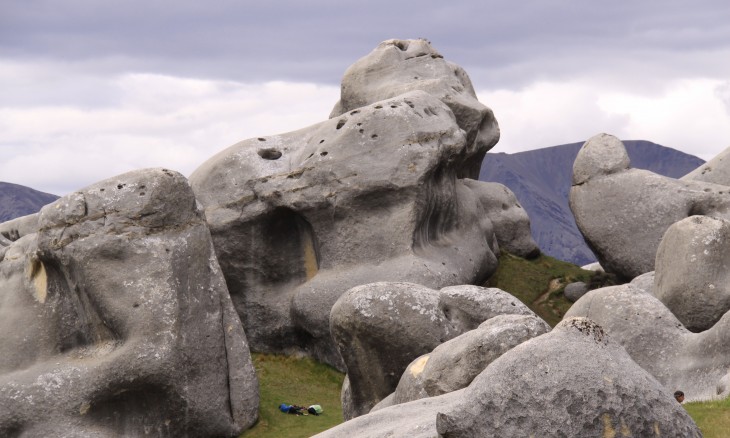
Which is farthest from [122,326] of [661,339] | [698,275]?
[698,275]

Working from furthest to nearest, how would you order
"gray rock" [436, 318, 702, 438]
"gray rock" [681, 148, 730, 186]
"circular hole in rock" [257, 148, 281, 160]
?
"gray rock" [681, 148, 730, 186]
"circular hole in rock" [257, 148, 281, 160]
"gray rock" [436, 318, 702, 438]

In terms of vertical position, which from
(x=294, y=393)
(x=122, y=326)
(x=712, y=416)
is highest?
(x=712, y=416)

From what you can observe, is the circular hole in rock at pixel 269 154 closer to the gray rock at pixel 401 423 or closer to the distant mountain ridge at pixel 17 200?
the gray rock at pixel 401 423

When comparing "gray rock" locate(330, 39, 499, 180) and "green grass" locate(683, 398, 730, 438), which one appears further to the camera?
"gray rock" locate(330, 39, 499, 180)

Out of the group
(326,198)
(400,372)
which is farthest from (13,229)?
(400,372)

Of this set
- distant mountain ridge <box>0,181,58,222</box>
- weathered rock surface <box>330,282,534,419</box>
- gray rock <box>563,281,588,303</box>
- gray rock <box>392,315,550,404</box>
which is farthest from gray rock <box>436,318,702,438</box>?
distant mountain ridge <box>0,181,58,222</box>

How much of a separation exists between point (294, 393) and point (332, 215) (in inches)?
211

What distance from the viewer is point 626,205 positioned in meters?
37.7

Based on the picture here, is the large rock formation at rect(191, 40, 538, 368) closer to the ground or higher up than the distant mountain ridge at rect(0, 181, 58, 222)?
higher up

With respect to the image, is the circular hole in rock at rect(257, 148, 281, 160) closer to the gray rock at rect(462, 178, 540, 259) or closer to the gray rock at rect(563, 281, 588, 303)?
the gray rock at rect(462, 178, 540, 259)

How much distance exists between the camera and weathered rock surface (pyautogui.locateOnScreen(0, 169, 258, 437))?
26.4m

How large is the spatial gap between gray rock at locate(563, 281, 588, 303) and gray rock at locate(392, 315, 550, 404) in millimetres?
18946

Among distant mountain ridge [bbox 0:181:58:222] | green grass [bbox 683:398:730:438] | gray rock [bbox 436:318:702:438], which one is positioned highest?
gray rock [bbox 436:318:702:438]

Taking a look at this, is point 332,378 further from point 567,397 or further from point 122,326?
point 567,397
